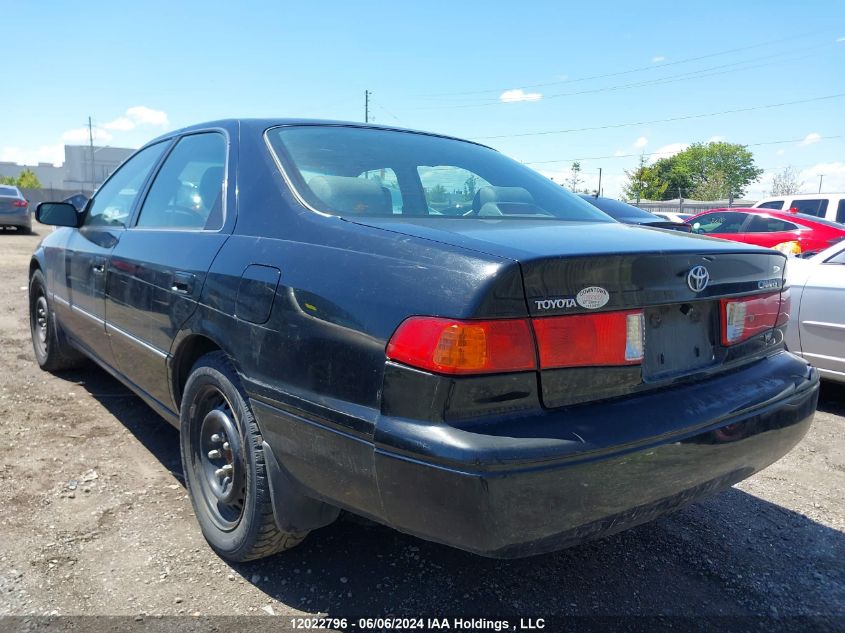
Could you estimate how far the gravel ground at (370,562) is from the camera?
2215 mm

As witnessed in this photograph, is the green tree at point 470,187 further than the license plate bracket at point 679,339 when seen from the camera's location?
Yes

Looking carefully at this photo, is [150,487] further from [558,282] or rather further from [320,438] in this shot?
[558,282]

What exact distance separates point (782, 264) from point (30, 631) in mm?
2874

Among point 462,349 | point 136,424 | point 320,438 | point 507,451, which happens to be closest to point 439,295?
point 462,349

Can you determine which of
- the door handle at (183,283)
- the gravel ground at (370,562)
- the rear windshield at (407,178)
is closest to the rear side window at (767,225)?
the gravel ground at (370,562)

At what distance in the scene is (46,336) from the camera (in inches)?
181

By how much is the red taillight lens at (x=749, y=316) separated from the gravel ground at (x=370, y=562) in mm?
946

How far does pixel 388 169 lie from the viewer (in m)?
2.70

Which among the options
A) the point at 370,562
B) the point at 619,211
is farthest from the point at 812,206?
the point at 370,562

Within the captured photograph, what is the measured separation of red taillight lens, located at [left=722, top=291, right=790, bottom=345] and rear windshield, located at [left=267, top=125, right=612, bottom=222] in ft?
2.31

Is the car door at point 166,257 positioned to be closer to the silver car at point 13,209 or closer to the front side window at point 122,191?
the front side window at point 122,191

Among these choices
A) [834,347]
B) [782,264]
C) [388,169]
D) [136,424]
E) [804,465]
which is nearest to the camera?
[782,264]

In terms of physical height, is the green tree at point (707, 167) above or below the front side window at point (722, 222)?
above

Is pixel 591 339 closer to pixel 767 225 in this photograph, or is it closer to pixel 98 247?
pixel 98 247
